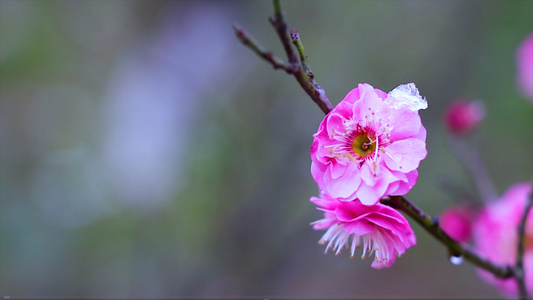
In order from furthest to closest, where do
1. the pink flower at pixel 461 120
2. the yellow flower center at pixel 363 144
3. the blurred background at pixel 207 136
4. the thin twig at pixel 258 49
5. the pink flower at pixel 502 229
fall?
the blurred background at pixel 207 136 → the pink flower at pixel 461 120 → the pink flower at pixel 502 229 → the yellow flower center at pixel 363 144 → the thin twig at pixel 258 49

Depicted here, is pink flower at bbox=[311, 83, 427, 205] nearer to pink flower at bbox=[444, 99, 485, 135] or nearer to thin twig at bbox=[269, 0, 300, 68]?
thin twig at bbox=[269, 0, 300, 68]

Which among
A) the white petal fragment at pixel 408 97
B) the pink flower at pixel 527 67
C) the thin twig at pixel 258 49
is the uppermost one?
the pink flower at pixel 527 67

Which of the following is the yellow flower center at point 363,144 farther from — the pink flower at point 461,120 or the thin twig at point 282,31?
the pink flower at point 461,120

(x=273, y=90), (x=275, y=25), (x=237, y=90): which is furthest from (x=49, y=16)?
(x=275, y=25)

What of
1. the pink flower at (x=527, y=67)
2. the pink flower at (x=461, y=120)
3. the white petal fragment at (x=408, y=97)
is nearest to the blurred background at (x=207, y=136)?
the pink flower at (x=527, y=67)

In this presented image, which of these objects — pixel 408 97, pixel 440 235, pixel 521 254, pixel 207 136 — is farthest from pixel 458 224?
pixel 207 136

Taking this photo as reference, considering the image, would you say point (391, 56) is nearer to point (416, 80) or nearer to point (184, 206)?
point (416, 80)
